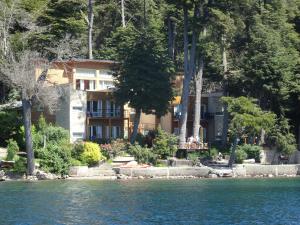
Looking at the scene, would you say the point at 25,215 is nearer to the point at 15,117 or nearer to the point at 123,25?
the point at 15,117

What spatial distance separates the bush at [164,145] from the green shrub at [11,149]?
1203cm

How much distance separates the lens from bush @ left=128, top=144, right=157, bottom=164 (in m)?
64.4

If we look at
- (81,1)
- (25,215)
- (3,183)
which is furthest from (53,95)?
(25,215)

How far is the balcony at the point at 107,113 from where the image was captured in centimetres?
7225

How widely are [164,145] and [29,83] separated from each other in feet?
45.0

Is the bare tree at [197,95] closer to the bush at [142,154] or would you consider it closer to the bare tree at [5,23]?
the bush at [142,154]

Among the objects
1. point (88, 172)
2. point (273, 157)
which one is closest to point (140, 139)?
point (88, 172)

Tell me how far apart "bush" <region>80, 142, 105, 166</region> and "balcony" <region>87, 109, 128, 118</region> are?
9.86 metres

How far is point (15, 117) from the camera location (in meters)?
65.2

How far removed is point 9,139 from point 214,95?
2627cm

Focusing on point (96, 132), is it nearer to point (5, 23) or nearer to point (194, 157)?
point (194, 157)

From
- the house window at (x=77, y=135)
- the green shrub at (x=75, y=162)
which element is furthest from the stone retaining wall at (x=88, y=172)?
the house window at (x=77, y=135)

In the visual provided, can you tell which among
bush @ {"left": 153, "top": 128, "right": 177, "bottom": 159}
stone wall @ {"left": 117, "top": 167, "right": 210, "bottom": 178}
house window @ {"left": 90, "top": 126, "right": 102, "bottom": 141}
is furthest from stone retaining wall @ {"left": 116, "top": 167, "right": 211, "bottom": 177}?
house window @ {"left": 90, "top": 126, "right": 102, "bottom": 141}

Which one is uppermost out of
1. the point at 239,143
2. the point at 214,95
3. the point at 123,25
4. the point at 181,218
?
the point at 123,25
